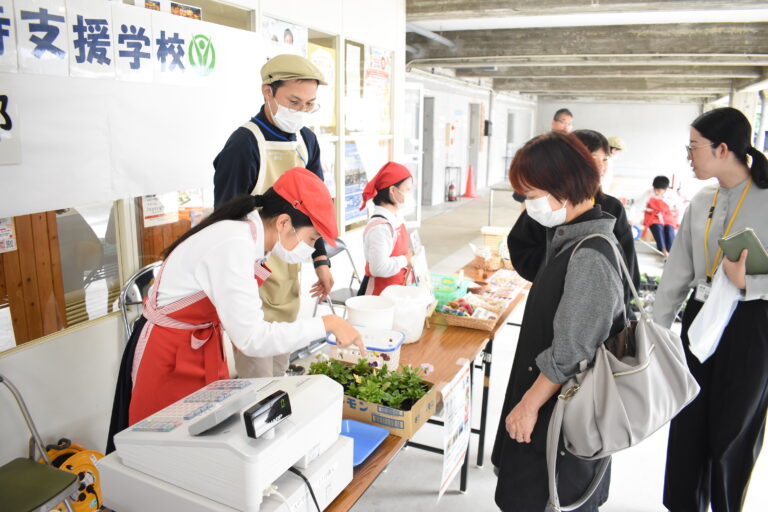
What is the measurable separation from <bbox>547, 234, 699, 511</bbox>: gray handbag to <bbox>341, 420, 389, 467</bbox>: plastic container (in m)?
0.49

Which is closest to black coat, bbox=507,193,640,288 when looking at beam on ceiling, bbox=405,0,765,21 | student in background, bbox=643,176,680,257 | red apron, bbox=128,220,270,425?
red apron, bbox=128,220,270,425

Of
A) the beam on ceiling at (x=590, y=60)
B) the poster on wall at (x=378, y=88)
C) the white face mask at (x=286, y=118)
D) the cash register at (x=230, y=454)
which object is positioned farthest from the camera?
the beam on ceiling at (x=590, y=60)

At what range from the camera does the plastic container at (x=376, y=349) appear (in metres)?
1.85

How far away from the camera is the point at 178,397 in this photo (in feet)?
5.60

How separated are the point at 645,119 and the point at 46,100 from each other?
922 inches

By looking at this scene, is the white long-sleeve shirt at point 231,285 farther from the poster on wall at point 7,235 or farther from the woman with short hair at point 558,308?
the poster on wall at point 7,235

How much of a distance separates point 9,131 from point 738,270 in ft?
9.11

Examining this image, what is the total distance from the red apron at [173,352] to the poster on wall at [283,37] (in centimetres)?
242

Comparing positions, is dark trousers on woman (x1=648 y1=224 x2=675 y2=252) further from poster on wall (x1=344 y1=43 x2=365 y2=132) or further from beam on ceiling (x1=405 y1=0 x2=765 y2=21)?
poster on wall (x1=344 y1=43 x2=365 y2=132)

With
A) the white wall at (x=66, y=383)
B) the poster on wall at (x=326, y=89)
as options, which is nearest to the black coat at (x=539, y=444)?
the white wall at (x=66, y=383)

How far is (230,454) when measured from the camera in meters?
1.11

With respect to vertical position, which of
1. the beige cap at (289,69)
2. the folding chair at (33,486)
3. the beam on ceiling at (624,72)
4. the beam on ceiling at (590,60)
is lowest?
the folding chair at (33,486)

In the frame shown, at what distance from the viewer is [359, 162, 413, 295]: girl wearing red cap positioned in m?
2.86

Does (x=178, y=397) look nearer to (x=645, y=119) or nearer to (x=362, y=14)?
(x=362, y=14)
